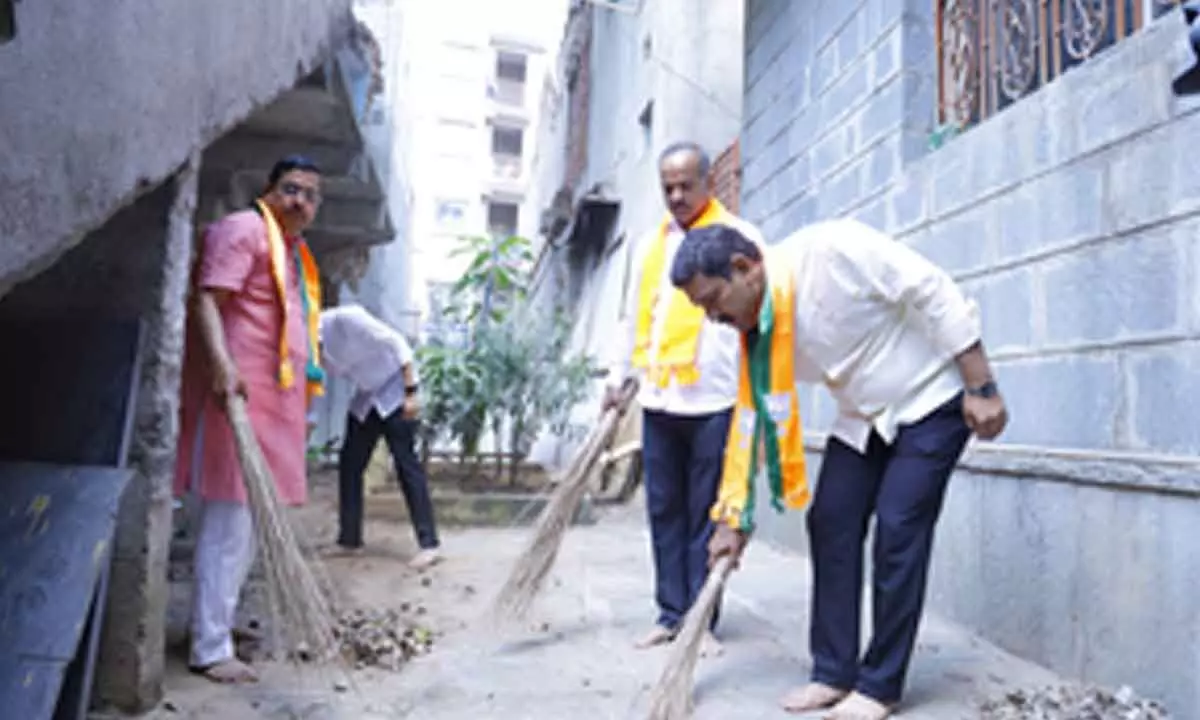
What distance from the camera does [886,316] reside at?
210 cm

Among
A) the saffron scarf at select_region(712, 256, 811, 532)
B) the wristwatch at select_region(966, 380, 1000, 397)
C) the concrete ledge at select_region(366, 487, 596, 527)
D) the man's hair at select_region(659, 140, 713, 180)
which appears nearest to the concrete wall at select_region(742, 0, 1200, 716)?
the wristwatch at select_region(966, 380, 1000, 397)

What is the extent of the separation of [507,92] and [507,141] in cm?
162

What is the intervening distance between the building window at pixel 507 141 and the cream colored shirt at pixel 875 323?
29195 millimetres

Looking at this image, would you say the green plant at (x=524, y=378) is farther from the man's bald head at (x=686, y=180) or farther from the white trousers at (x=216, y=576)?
the white trousers at (x=216, y=576)

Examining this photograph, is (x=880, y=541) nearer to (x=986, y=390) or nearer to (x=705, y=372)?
(x=986, y=390)

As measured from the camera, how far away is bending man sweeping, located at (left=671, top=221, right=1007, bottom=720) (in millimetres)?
2039

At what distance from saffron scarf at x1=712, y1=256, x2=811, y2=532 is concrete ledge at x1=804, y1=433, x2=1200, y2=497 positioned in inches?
32.2

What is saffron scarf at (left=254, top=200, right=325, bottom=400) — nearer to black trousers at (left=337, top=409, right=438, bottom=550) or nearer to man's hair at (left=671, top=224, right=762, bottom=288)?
man's hair at (left=671, top=224, right=762, bottom=288)

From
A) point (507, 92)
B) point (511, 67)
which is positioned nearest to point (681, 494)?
point (507, 92)

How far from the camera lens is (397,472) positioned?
14.6 ft

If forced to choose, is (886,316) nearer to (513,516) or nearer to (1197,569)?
(1197,569)

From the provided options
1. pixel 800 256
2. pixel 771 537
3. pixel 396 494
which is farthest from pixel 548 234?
pixel 800 256

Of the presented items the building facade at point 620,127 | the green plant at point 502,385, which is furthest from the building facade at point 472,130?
the green plant at point 502,385

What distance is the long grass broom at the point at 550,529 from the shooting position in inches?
116
